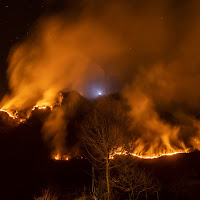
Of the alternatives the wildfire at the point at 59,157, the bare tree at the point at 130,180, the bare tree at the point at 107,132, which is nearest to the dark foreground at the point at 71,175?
the wildfire at the point at 59,157

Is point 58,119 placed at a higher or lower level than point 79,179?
higher

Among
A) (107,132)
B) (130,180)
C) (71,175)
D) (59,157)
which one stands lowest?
(130,180)

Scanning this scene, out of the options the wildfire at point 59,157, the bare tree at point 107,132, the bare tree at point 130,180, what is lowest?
the bare tree at point 130,180

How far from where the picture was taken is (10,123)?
5084cm

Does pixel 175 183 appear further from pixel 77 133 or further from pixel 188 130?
pixel 77 133

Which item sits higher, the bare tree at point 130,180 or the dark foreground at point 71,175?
the dark foreground at point 71,175

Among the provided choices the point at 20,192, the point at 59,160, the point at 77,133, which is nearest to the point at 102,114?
the point at 20,192

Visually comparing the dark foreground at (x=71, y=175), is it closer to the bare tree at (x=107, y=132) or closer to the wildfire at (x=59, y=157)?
the wildfire at (x=59, y=157)

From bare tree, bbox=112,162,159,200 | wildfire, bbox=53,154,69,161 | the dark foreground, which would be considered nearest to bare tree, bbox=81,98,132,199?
bare tree, bbox=112,162,159,200

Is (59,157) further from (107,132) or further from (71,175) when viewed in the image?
(107,132)

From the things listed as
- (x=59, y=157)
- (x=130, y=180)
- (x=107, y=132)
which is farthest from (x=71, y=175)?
(x=107, y=132)

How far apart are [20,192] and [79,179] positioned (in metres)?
11.0

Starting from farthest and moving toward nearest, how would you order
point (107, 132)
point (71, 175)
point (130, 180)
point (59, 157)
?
point (59, 157)
point (71, 175)
point (130, 180)
point (107, 132)

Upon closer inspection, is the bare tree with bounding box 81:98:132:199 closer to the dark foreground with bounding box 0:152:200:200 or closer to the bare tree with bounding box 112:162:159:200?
the bare tree with bounding box 112:162:159:200
